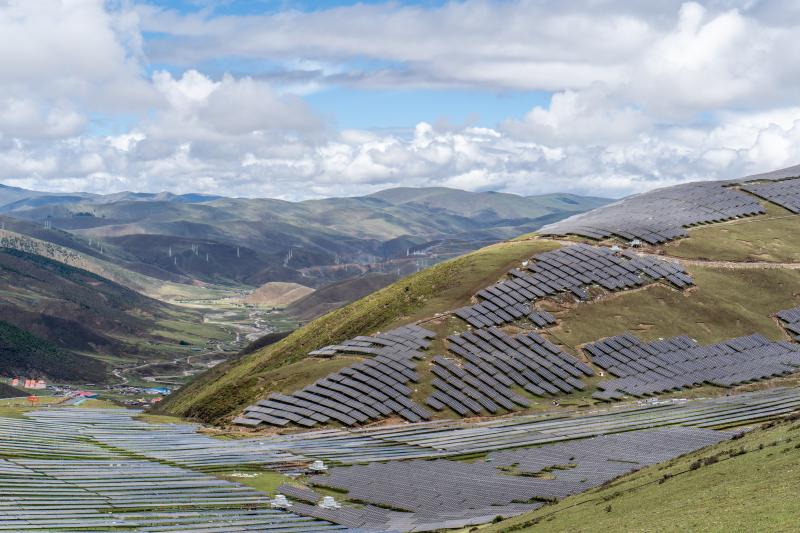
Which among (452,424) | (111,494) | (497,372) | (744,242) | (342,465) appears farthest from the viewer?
(744,242)

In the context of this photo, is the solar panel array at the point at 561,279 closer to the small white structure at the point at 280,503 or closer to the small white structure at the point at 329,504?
the small white structure at the point at 329,504

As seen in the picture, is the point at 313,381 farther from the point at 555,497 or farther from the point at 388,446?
the point at 555,497

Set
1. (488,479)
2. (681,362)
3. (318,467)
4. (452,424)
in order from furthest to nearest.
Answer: (681,362) < (452,424) < (318,467) < (488,479)

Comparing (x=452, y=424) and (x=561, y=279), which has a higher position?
(x=561, y=279)

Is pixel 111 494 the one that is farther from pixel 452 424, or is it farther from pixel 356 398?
pixel 452 424

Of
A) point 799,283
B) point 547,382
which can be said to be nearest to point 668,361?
point 547,382

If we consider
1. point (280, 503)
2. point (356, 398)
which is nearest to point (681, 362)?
point (356, 398)
